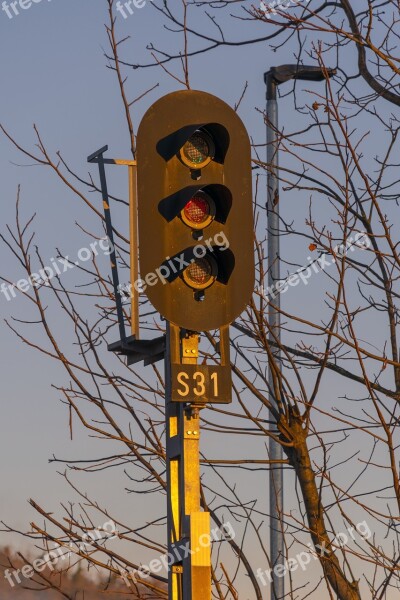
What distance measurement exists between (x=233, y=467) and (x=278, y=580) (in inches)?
51.0

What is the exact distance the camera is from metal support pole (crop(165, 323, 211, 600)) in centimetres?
341

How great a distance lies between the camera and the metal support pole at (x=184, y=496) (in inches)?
134

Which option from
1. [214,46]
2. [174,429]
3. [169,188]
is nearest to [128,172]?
[169,188]

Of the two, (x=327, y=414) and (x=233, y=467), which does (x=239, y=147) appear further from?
(x=233, y=467)

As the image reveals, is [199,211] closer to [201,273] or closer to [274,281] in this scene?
[201,273]

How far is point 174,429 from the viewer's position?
371 centimetres

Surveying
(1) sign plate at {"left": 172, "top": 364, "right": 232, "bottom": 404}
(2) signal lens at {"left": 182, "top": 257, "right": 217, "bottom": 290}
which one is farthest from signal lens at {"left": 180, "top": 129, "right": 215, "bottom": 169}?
(1) sign plate at {"left": 172, "top": 364, "right": 232, "bottom": 404}

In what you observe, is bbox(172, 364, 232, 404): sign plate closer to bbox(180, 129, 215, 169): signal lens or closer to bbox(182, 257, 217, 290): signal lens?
bbox(182, 257, 217, 290): signal lens

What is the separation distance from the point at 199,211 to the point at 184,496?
0.90 metres

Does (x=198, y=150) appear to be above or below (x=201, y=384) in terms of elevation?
above

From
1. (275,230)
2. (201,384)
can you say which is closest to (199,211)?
(201,384)

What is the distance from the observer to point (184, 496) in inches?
140

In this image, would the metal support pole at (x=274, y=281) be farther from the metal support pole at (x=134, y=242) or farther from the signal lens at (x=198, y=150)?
the metal support pole at (x=134, y=242)

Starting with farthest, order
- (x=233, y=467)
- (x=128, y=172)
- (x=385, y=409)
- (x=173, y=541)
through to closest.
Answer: (x=233, y=467), (x=385, y=409), (x=128, y=172), (x=173, y=541)
